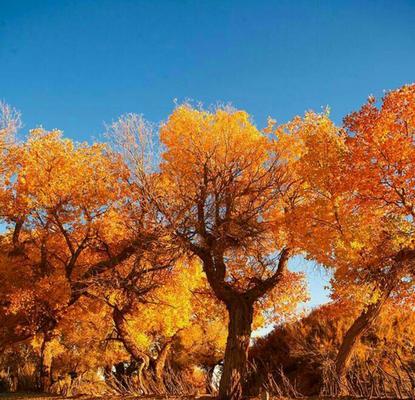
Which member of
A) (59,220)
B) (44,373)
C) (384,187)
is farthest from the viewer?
(44,373)

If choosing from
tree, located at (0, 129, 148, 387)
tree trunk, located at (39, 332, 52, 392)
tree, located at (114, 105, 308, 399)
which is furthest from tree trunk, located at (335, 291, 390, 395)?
tree trunk, located at (39, 332, 52, 392)

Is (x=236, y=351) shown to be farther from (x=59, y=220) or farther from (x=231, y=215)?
(x=59, y=220)

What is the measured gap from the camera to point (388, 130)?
11.2 meters

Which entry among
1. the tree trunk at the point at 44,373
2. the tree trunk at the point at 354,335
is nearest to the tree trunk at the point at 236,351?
the tree trunk at the point at 354,335

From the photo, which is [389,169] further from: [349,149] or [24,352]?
[24,352]

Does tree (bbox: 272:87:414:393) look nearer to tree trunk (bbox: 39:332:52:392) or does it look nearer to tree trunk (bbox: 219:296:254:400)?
tree trunk (bbox: 219:296:254:400)

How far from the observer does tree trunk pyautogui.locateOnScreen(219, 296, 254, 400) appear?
37.3 ft

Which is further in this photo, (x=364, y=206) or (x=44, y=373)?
(x=44, y=373)

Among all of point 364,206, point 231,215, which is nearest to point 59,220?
point 231,215

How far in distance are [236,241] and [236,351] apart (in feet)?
10.0

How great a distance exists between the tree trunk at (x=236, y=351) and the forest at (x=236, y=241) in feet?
0.11

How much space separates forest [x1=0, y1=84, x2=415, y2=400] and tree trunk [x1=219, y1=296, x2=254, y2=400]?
3 cm

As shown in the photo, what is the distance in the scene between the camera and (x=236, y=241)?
42.2 ft

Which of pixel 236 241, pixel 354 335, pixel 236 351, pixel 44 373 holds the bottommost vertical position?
pixel 44 373
